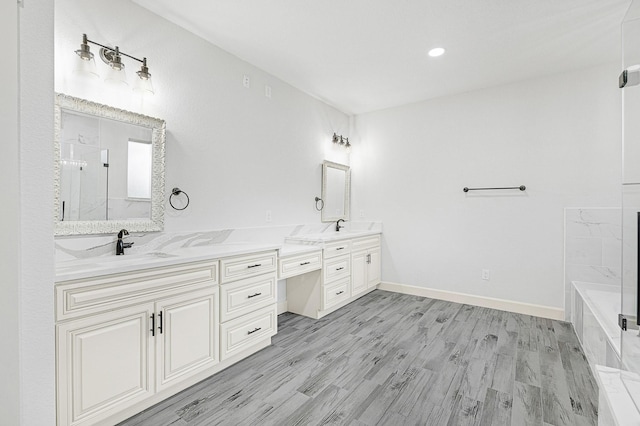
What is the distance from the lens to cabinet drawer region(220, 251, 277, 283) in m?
2.15

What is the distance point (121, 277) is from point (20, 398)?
72 cm

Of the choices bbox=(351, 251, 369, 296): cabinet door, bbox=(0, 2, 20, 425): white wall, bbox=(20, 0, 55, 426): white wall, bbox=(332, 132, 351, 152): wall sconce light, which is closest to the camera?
bbox=(0, 2, 20, 425): white wall

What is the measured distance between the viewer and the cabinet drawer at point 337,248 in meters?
3.30

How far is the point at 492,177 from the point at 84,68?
3.87 m

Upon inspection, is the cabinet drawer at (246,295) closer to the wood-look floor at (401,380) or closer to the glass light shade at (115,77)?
the wood-look floor at (401,380)

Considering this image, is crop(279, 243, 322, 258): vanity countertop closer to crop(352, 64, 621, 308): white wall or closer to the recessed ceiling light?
crop(352, 64, 621, 308): white wall

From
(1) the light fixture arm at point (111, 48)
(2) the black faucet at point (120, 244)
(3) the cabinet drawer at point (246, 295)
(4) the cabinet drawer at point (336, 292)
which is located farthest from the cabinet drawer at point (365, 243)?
(1) the light fixture arm at point (111, 48)

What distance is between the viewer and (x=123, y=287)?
1.61m

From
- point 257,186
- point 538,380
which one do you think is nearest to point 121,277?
point 257,186

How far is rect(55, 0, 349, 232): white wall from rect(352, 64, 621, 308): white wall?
125 cm

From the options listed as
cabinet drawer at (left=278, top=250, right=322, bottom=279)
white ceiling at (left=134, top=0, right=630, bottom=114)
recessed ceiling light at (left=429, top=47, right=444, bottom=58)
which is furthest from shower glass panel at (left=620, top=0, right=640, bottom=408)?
cabinet drawer at (left=278, top=250, right=322, bottom=279)

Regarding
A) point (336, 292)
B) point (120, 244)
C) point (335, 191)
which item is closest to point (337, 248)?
point (336, 292)

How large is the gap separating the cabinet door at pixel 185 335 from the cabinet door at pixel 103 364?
0.07 m

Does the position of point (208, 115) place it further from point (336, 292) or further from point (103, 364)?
point (336, 292)
